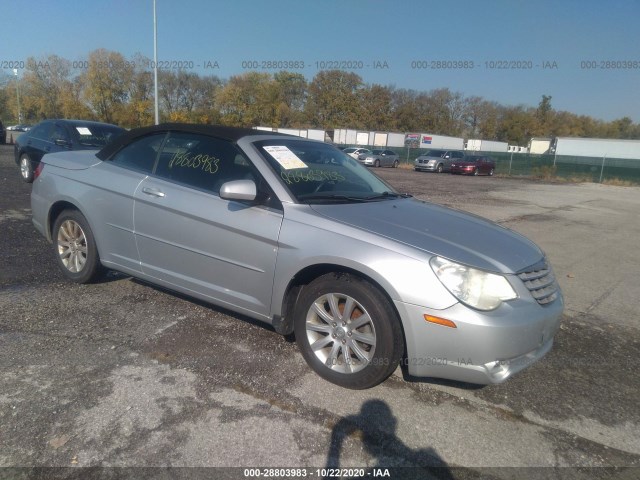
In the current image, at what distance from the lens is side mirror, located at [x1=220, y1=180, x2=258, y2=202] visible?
128 inches

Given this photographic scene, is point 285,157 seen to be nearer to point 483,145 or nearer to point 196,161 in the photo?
point 196,161

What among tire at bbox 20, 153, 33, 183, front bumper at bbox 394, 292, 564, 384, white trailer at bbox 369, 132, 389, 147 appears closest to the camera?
front bumper at bbox 394, 292, 564, 384

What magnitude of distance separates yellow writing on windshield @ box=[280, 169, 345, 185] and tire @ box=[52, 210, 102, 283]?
2109 mm

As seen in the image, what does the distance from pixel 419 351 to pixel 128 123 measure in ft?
146

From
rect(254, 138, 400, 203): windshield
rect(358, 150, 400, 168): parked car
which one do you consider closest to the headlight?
rect(254, 138, 400, 203): windshield

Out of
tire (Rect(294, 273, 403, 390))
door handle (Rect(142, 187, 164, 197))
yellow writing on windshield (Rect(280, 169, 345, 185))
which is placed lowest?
tire (Rect(294, 273, 403, 390))

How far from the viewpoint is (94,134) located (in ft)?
33.4

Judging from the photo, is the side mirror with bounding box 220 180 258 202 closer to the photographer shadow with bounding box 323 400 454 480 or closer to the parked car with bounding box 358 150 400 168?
the photographer shadow with bounding box 323 400 454 480

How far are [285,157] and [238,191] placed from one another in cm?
67

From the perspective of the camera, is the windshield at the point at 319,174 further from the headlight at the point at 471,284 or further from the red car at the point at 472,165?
the red car at the point at 472,165

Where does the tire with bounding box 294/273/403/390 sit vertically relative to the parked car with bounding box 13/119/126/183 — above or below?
below

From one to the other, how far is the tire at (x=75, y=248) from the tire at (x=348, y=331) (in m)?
2.34

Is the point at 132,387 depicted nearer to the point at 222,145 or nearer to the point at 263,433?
the point at 263,433

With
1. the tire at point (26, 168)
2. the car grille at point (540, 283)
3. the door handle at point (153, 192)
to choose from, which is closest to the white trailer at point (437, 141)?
the tire at point (26, 168)
